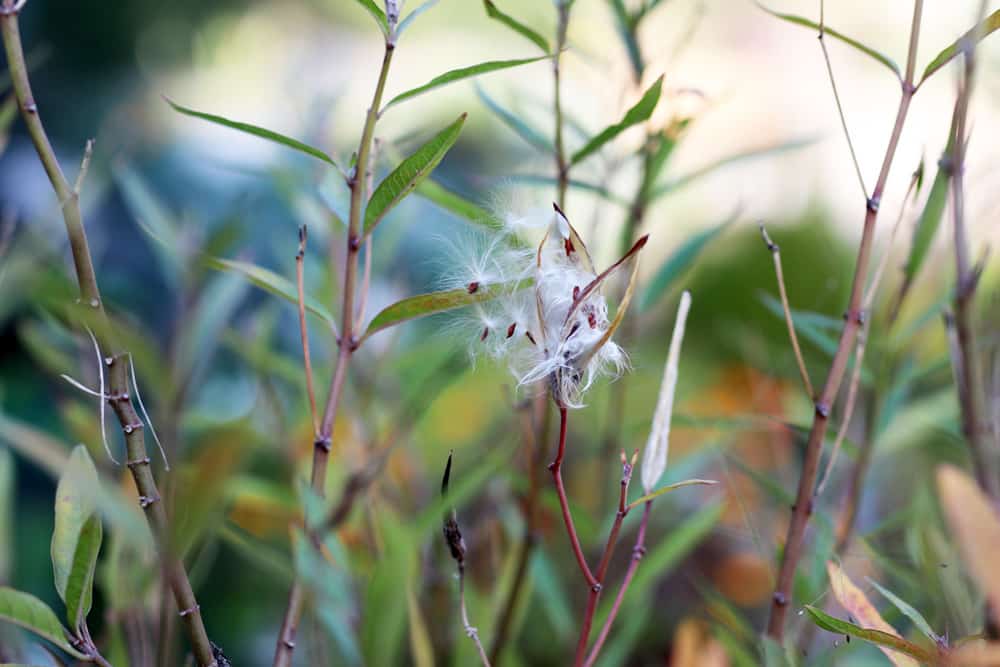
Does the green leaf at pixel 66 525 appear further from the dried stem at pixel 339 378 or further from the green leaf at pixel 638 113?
the green leaf at pixel 638 113

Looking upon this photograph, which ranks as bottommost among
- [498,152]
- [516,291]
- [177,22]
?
[516,291]

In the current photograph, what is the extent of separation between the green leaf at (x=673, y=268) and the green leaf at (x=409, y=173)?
336mm

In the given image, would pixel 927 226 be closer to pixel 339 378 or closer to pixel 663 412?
pixel 663 412

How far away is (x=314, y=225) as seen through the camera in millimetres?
905

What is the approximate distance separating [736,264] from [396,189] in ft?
6.47

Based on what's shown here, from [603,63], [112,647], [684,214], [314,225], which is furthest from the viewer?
[684,214]

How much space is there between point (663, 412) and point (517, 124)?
0.29 metres

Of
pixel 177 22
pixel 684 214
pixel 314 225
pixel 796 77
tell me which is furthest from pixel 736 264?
pixel 177 22

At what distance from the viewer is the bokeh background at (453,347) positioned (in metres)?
0.54

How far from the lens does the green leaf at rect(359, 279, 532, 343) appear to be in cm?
40

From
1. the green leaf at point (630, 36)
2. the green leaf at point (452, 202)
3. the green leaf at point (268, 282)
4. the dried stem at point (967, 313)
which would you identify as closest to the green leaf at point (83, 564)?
the green leaf at point (268, 282)

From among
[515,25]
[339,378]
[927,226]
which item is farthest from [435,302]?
[927,226]

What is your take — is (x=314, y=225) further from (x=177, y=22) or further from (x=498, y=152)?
(x=177, y=22)

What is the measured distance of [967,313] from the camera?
35cm
